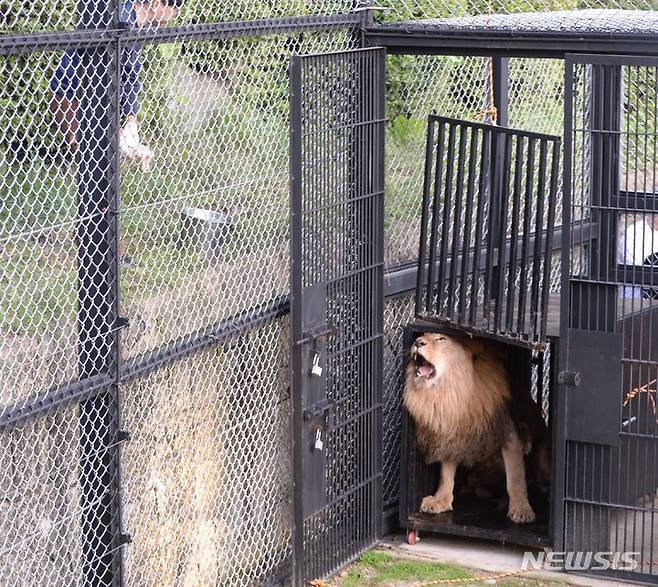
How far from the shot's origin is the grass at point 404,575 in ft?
22.1

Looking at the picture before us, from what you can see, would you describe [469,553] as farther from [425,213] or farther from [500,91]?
[500,91]

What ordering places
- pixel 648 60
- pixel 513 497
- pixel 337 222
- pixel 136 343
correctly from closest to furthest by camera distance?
pixel 136 343
pixel 648 60
pixel 337 222
pixel 513 497

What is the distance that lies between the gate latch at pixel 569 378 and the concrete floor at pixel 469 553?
108cm

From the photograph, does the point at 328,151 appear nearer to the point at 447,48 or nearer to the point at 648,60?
the point at 447,48

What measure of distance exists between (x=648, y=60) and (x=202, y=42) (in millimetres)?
2168

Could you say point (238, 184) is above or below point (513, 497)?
above

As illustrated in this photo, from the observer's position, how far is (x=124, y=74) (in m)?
5.20

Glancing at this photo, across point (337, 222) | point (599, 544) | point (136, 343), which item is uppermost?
point (337, 222)

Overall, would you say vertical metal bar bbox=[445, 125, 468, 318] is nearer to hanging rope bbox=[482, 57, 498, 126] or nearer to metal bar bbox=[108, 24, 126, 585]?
hanging rope bbox=[482, 57, 498, 126]

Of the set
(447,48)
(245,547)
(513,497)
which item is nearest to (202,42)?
(447,48)

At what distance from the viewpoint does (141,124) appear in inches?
228

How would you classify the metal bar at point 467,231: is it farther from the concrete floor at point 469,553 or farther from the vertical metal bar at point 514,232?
the concrete floor at point 469,553

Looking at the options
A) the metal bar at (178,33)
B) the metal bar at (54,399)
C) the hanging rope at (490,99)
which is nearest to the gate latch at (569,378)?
the hanging rope at (490,99)

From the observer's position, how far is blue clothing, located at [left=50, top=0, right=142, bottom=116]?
4969 mm
